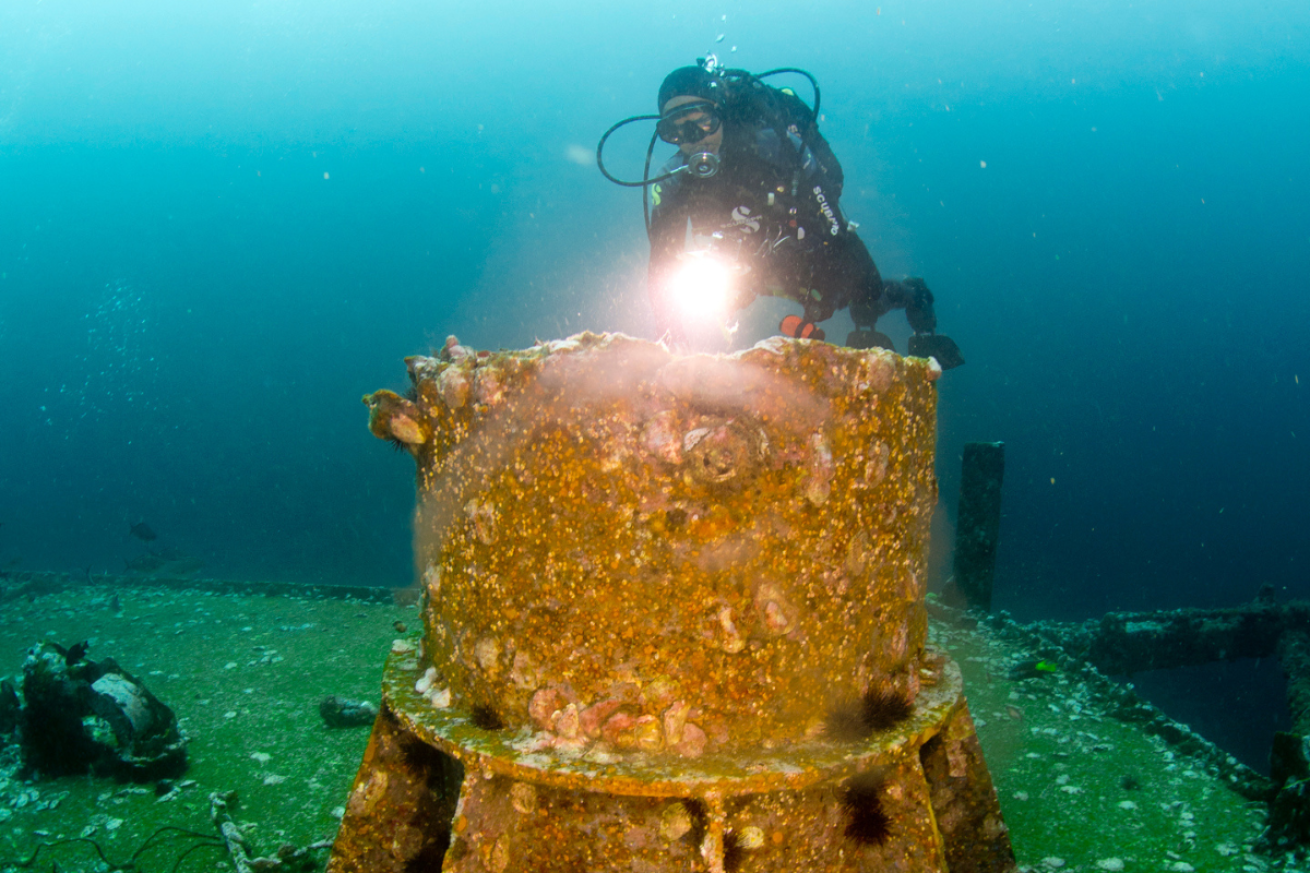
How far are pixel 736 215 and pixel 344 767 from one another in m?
4.78

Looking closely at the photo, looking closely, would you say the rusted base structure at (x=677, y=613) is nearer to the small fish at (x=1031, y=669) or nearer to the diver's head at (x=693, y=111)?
the small fish at (x=1031, y=669)

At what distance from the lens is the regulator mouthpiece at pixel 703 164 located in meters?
5.02

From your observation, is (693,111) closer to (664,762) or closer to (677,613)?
(677,613)

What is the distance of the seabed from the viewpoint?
2.94 metres

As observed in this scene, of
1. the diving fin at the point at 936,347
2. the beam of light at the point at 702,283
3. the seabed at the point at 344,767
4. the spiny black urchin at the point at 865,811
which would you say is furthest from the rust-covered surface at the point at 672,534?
the diving fin at the point at 936,347

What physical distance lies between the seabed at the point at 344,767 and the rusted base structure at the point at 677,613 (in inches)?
32.5

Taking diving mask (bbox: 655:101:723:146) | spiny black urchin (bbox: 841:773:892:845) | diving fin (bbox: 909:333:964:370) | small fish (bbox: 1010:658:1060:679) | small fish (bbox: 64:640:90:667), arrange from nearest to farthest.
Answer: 1. spiny black urchin (bbox: 841:773:892:845)
2. small fish (bbox: 64:640:90:667)
3. small fish (bbox: 1010:658:1060:679)
4. diving mask (bbox: 655:101:723:146)
5. diving fin (bbox: 909:333:964:370)

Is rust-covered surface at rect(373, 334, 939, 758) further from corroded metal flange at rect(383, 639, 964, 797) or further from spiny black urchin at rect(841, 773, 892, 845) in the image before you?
spiny black urchin at rect(841, 773, 892, 845)

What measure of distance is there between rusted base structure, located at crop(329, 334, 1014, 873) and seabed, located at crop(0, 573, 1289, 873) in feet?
2.71

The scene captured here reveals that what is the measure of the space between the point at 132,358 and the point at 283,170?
38.2 m

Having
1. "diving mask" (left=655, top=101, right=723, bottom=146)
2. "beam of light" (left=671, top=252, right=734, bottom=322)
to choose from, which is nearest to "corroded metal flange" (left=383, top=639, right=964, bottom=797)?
"beam of light" (left=671, top=252, right=734, bottom=322)

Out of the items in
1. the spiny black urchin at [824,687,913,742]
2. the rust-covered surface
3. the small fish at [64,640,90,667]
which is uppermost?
the rust-covered surface

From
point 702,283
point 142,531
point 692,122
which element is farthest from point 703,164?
point 142,531

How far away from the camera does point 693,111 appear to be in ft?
17.0
